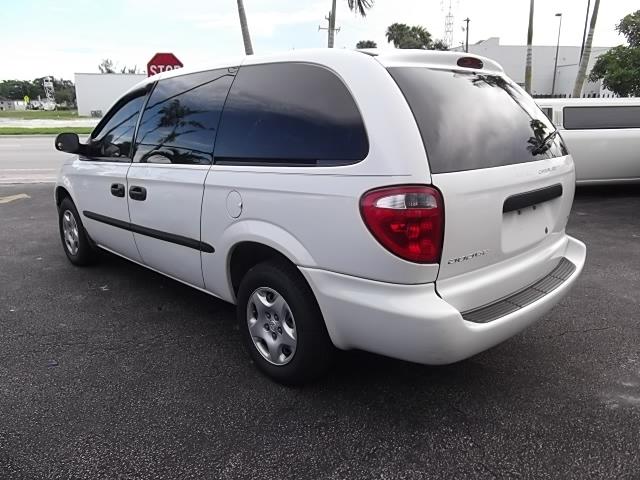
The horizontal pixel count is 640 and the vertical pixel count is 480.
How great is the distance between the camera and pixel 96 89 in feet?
166

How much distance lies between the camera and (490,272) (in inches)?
97.9

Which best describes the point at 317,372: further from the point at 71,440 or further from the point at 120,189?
the point at 120,189

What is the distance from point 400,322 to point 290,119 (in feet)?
3.81

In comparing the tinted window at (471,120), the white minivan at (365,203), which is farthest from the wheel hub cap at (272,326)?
the tinted window at (471,120)

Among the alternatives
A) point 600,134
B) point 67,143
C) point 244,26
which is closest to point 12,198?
point 67,143

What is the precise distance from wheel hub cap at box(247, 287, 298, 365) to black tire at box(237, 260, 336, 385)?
0.12 ft

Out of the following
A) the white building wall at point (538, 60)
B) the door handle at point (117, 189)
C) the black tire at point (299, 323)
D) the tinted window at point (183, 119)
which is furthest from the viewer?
the white building wall at point (538, 60)

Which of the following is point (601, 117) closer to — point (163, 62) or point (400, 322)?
point (163, 62)

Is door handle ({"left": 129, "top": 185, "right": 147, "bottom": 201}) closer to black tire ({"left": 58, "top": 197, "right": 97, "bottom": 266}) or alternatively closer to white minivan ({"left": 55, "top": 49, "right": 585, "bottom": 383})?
white minivan ({"left": 55, "top": 49, "right": 585, "bottom": 383})

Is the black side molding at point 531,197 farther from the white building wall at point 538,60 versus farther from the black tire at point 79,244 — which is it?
the white building wall at point 538,60

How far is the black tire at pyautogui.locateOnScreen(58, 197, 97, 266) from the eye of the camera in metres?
4.84

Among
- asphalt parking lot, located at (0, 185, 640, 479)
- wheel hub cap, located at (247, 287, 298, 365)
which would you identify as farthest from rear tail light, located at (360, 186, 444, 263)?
asphalt parking lot, located at (0, 185, 640, 479)

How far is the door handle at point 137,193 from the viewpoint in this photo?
11.8 feet

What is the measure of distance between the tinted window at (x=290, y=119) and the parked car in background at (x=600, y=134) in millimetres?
6796
